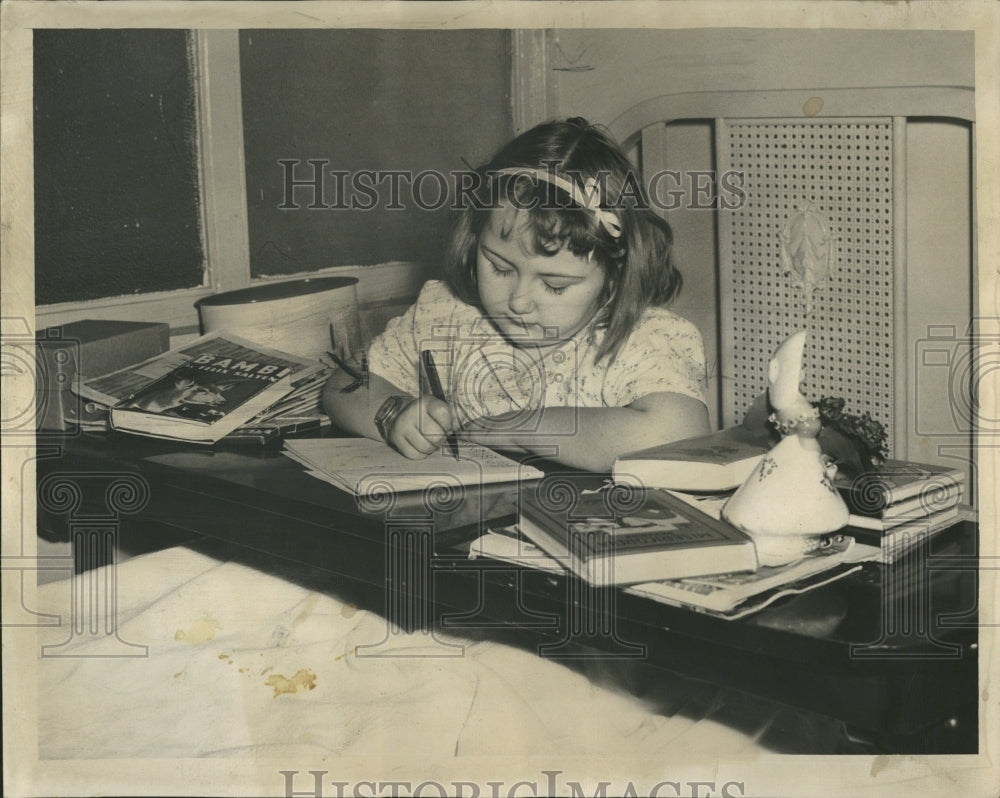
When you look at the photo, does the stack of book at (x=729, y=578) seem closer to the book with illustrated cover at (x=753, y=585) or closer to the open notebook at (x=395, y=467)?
the book with illustrated cover at (x=753, y=585)

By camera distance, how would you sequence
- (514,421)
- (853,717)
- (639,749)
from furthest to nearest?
(514,421)
(639,749)
(853,717)

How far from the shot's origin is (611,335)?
1.32m

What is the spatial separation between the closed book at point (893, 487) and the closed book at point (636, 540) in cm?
17

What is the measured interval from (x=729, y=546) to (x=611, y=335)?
0.43 metres

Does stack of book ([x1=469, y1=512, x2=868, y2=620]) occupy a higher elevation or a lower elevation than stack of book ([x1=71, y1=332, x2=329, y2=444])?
lower

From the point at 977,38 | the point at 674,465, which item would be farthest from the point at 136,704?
the point at 977,38

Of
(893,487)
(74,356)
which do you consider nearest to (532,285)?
(893,487)

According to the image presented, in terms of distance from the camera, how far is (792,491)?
1009mm

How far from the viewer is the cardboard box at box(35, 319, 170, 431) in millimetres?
1262

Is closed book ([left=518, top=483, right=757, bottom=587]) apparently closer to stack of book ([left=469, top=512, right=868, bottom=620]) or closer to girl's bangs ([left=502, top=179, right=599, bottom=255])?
stack of book ([left=469, top=512, right=868, bottom=620])

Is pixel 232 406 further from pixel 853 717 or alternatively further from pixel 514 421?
pixel 853 717

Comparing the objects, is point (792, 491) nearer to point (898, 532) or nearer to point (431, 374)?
point (898, 532)

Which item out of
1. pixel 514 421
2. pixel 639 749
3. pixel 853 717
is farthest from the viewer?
pixel 514 421

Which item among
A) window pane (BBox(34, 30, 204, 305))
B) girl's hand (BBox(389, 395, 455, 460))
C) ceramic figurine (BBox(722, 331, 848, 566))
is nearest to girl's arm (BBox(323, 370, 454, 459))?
girl's hand (BBox(389, 395, 455, 460))
